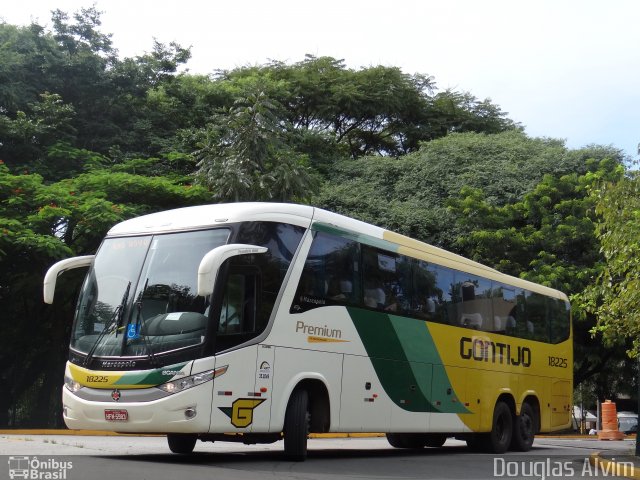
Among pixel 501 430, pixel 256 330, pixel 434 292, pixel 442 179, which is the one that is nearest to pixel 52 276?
pixel 256 330

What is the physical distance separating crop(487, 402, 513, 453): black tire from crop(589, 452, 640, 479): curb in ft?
12.0

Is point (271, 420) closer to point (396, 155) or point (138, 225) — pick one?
point (138, 225)

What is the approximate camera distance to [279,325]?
38.8 feet

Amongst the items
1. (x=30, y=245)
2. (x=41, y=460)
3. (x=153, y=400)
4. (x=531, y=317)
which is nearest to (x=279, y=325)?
(x=153, y=400)

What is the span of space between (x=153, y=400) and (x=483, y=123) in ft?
122

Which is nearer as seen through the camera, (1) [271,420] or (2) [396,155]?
(1) [271,420]

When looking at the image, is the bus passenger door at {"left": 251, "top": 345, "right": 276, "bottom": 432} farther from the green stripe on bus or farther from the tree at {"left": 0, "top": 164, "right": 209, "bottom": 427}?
the tree at {"left": 0, "top": 164, "right": 209, "bottom": 427}

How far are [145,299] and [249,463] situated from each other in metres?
2.55

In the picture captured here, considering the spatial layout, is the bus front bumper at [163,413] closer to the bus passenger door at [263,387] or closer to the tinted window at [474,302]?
the bus passenger door at [263,387]

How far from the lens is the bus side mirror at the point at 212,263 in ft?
33.9

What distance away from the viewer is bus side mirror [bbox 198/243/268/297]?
1033cm

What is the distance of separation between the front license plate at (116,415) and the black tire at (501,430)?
8907 mm

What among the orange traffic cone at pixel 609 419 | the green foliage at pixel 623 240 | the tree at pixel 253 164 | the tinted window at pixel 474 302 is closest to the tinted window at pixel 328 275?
the tinted window at pixel 474 302

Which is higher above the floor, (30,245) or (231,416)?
(30,245)
